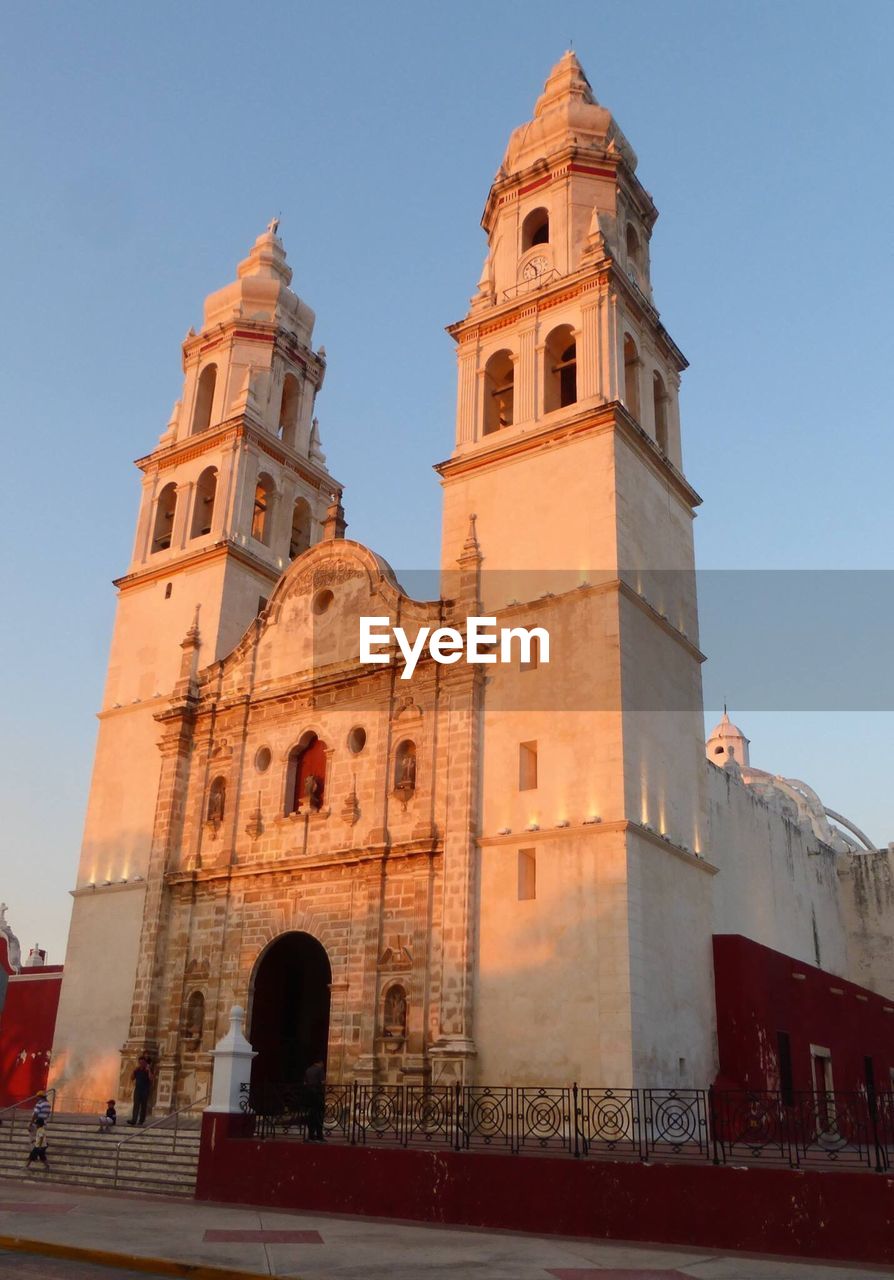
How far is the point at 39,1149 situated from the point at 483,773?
9887mm

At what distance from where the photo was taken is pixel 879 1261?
423 inches

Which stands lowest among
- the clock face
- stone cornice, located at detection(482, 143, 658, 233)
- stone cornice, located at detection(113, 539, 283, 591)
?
stone cornice, located at detection(113, 539, 283, 591)

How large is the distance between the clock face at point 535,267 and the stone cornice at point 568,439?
435 centimetres

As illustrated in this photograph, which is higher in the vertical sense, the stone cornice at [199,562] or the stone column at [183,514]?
the stone column at [183,514]

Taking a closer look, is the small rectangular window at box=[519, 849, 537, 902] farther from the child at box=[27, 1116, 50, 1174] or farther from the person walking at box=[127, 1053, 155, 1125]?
the child at box=[27, 1116, 50, 1174]

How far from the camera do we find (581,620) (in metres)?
20.6

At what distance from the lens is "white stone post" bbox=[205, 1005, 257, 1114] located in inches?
645

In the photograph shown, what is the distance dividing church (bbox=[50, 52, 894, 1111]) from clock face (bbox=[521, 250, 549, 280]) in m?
0.08

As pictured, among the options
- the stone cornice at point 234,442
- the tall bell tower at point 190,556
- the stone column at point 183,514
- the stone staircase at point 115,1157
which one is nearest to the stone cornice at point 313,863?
the tall bell tower at point 190,556

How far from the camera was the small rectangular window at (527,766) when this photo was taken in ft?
65.8

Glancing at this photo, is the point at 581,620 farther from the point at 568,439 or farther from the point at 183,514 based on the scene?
the point at 183,514

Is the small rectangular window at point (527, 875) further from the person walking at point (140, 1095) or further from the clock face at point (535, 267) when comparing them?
the clock face at point (535, 267)

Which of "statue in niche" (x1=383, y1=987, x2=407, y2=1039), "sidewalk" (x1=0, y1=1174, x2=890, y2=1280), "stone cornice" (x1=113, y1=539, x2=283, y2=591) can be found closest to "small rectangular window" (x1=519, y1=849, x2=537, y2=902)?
"statue in niche" (x1=383, y1=987, x2=407, y2=1039)

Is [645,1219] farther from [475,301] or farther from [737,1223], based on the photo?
[475,301]
